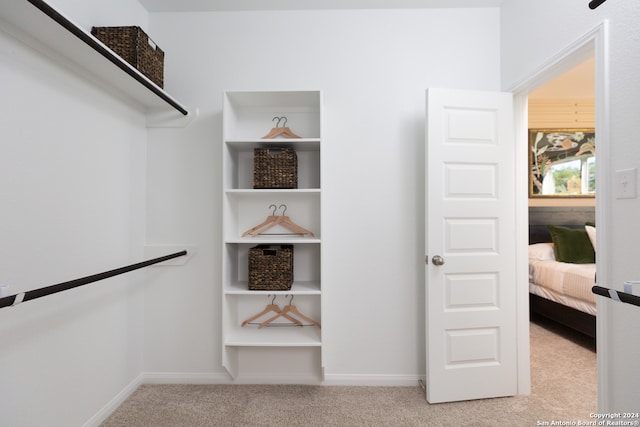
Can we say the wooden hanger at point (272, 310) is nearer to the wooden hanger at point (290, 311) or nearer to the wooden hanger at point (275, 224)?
the wooden hanger at point (290, 311)

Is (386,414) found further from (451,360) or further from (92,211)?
(92,211)

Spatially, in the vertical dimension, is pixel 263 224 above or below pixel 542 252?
above

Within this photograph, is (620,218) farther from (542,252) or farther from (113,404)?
(113,404)

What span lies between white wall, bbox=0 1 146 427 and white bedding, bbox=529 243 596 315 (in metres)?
3.75

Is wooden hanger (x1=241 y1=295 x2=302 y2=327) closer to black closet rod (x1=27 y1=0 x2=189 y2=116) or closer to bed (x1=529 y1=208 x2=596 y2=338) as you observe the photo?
black closet rod (x1=27 y1=0 x2=189 y2=116)

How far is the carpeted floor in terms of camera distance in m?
1.92

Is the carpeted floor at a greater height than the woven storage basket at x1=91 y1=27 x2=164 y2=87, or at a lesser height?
lesser

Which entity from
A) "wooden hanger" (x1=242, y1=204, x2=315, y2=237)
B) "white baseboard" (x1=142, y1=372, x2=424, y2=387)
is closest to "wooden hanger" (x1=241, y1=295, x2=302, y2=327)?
"white baseboard" (x1=142, y1=372, x2=424, y2=387)

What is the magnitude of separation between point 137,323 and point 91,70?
63.4 inches

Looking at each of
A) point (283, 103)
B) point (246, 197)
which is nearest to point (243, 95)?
point (283, 103)

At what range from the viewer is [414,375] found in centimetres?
232

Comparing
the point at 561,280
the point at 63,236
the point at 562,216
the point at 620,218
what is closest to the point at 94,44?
the point at 63,236

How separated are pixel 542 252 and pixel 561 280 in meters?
0.56

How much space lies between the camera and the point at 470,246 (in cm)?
212
